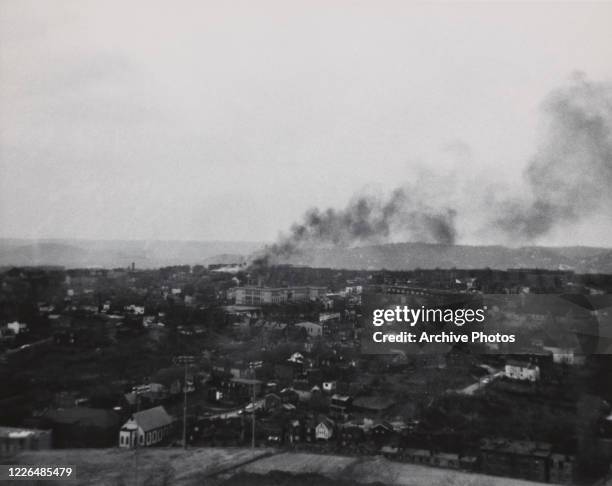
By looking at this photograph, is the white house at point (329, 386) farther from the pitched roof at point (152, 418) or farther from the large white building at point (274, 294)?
the pitched roof at point (152, 418)

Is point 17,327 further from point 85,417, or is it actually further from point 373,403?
point 373,403

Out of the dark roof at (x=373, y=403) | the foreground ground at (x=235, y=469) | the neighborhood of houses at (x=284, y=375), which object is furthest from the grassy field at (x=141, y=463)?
the dark roof at (x=373, y=403)

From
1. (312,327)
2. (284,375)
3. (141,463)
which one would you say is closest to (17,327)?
(141,463)

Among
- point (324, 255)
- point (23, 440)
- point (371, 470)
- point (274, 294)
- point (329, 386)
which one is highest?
point (324, 255)

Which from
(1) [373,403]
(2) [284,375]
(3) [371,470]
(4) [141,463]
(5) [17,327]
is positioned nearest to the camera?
(4) [141,463]

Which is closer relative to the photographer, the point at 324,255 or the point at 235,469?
the point at 235,469

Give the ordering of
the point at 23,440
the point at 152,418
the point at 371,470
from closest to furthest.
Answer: the point at 23,440, the point at 371,470, the point at 152,418
